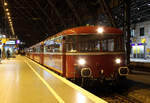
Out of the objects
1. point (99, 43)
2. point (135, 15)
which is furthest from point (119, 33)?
point (135, 15)

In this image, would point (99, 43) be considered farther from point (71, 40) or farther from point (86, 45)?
point (71, 40)

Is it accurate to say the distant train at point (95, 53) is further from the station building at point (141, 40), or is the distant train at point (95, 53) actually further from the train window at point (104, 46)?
the station building at point (141, 40)

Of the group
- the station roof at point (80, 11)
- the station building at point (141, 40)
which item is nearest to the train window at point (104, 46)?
the station roof at point (80, 11)

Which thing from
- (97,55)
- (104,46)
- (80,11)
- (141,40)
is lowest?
(97,55)

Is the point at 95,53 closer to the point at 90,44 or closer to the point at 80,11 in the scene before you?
the point at 90,44

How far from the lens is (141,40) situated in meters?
38.8

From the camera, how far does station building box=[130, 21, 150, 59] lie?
37359 mm

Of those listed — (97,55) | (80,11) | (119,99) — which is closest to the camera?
(119,99)

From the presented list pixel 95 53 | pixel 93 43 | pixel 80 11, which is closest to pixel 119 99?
pixel 95 53

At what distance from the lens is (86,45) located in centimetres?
984

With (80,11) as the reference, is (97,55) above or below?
below

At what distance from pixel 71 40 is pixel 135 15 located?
29.2 metres

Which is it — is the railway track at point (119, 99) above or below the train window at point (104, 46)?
below

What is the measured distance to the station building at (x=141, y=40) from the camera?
37359 mm
